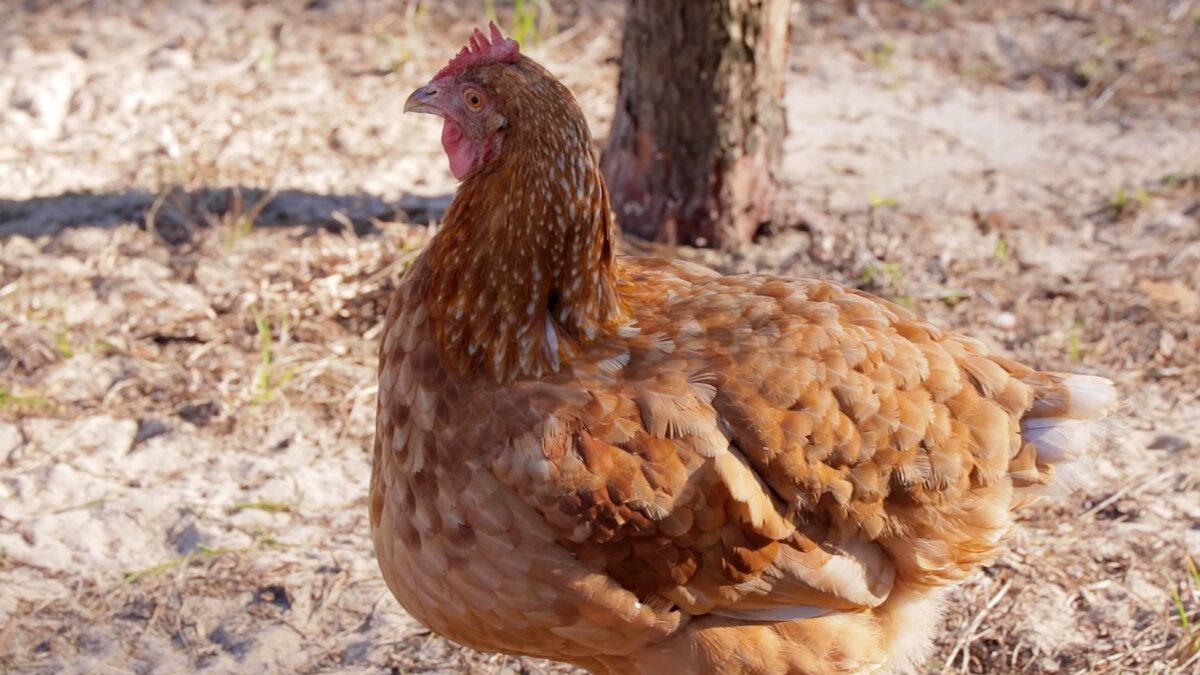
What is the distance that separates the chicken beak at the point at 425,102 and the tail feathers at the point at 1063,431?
1522mm

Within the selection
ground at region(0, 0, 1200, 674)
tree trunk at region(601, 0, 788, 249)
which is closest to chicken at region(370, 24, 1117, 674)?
ground at region(0, 0, 1200, 674)

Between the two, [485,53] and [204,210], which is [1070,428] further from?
[204,210]

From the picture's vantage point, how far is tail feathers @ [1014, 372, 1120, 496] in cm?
261

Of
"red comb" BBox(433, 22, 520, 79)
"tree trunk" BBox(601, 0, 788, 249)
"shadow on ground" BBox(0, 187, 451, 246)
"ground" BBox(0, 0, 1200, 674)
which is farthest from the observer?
"shadow on ground" BBox(0, 187, 451, 246)

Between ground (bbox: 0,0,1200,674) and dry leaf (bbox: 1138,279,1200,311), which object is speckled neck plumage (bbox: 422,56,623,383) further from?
dry leaf (bbox: 1138,279,1200,311)

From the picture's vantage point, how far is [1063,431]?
8.57 feet

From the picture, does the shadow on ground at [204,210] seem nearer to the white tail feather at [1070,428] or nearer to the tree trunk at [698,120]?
the tree trunk at [698,120]

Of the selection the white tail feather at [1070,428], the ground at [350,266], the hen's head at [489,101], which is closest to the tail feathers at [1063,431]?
the white tail feather at [1070,428]

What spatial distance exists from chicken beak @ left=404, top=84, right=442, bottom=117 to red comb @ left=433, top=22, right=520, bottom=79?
1.6 inches

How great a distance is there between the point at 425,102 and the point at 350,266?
2.02 metres

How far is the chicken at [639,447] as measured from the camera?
2418 mm

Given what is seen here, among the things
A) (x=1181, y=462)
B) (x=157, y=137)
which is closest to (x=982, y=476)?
(x=1181, y=462)

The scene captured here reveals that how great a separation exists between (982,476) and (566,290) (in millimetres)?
1014

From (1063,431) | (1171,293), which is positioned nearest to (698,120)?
(1171,293)
